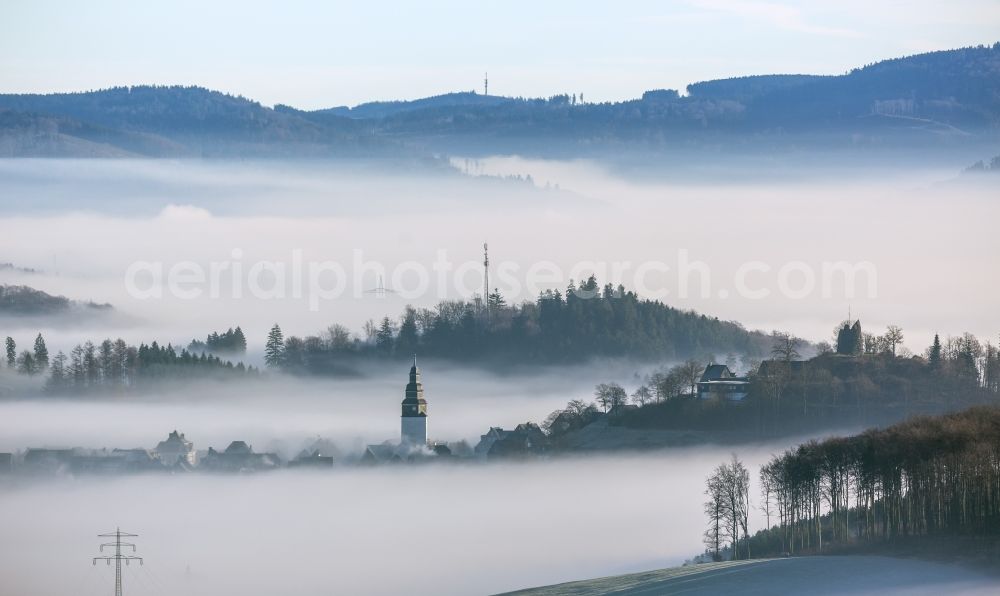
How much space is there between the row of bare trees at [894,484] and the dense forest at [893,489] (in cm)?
6

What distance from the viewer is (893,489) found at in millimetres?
158375

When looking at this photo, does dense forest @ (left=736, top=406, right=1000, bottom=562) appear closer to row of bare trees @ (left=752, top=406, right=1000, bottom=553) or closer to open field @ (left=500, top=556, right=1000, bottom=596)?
row of bare trees @ (left=752, top=406, right=1000, bottom=553)

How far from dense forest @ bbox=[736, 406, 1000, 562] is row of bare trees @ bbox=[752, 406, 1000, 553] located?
Answer: 0.19 feet

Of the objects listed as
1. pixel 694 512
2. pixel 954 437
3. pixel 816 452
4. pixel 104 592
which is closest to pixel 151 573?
pixel 104 592

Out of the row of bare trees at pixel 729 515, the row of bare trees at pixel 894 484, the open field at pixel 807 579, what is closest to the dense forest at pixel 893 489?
the row of bare trees at pixel 894 484

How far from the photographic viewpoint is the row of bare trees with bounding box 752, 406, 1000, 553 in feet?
497

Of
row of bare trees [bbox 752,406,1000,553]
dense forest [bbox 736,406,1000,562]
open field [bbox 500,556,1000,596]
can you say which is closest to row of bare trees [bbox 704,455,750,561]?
dense forest [bbox 736,406,1000,562]

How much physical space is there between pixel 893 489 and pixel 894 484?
1.98ft

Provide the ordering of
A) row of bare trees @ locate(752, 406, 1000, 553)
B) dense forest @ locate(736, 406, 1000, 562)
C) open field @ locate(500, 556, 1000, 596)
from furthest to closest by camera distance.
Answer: row of bare trees @ locate(752, 406, 1000, 553) → dense forest @ locate(736, 406, 1000, 562) → open field @ locate(500, 556, 1000, 596)

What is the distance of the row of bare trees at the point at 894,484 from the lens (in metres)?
152

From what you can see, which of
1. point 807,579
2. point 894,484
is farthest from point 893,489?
point 807,579

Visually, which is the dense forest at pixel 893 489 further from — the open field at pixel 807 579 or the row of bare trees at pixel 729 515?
the open field at pixel 807 579

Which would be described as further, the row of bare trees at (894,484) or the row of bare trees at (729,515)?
the row of bare trees at (729,515)

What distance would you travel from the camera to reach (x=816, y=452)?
170m
